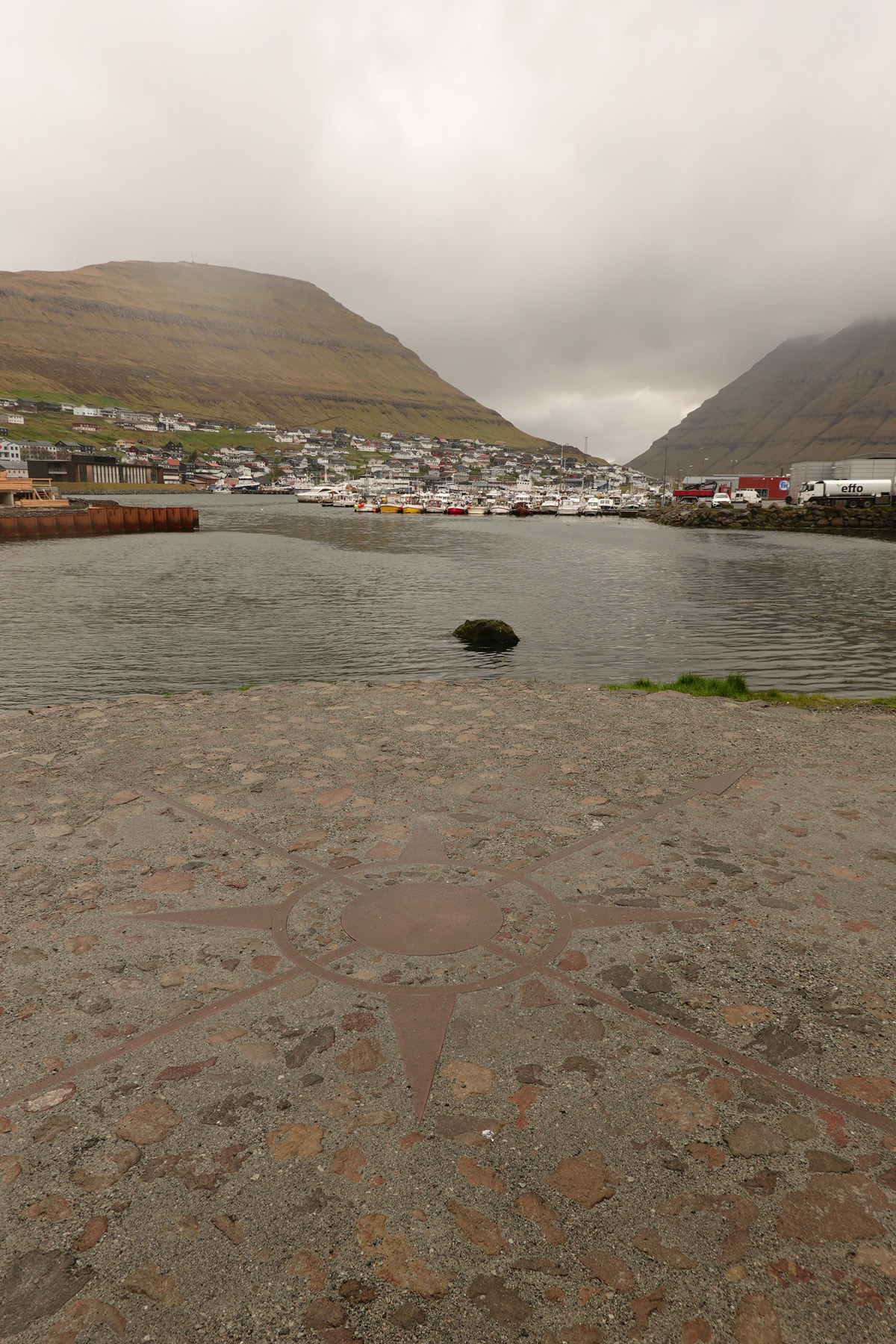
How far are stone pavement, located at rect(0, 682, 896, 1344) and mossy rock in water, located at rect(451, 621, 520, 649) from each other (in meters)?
14.3

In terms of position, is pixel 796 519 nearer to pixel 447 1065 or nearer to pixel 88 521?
pixel 88 521

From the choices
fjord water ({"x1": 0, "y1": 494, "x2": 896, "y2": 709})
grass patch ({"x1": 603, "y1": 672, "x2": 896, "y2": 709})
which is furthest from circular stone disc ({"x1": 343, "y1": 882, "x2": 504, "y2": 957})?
fjord water ({"x1": 0, "y1": 494, "x2": 896, "y2": 709})

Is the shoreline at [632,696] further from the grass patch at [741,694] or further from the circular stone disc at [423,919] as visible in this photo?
the circular stone disc at [423,919]

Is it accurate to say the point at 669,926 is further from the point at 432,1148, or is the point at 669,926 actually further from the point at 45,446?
the point at 45,446

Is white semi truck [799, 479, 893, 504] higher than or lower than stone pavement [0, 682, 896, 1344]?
higher

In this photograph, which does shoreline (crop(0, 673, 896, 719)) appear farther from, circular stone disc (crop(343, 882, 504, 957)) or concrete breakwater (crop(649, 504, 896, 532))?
concrete breakwater (crop(649, 504, 896, 532))

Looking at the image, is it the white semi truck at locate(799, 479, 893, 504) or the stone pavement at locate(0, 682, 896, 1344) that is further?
the white semi truck at locate(799, 479, 893, 504)

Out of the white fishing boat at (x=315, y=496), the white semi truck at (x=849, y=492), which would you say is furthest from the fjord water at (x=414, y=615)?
the white fishing boat at (x=315, y=496)

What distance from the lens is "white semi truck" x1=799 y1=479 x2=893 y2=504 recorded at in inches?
4124

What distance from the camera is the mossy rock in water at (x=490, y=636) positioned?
20859 millimetres

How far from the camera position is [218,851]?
17.6 ft

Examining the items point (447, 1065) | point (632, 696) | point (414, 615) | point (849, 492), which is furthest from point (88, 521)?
point (849, 492)

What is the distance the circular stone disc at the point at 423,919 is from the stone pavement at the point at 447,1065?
22 millimetres

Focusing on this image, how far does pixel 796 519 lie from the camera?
333ft
